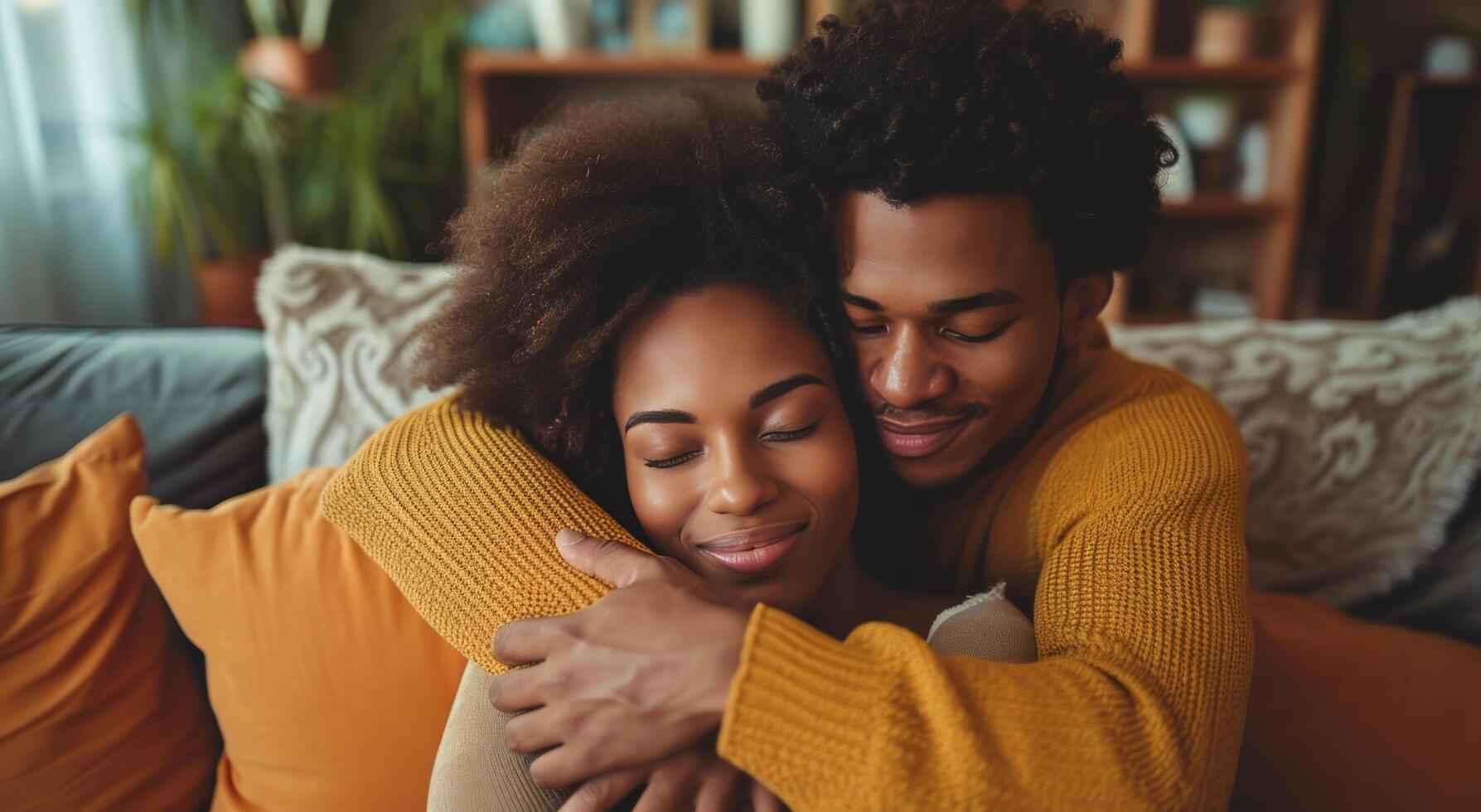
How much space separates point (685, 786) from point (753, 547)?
0.76 feet

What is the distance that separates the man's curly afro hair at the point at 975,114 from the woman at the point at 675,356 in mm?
70

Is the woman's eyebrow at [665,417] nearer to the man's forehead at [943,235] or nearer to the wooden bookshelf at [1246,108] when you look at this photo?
the man's forehead at [943,235]

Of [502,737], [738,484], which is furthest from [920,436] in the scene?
[502,737]

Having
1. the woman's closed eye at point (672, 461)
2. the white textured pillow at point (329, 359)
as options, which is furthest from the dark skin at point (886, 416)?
the white textured pillow at point (329, 359)

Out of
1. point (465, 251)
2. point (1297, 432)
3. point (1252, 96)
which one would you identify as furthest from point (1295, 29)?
point (465, 251)

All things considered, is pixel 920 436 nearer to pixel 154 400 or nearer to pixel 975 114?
pixel 975 114

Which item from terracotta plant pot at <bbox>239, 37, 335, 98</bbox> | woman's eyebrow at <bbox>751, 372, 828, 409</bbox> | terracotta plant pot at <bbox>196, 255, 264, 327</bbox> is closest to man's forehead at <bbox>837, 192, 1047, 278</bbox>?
woman's eyebrow at <bbox>751, 372, 828, 409</bbox>

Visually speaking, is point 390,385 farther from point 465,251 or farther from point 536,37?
point 536,37

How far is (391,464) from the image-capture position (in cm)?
103

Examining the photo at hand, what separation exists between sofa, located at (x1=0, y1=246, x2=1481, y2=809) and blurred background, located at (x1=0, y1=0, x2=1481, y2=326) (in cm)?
130

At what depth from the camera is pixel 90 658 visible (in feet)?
3.52

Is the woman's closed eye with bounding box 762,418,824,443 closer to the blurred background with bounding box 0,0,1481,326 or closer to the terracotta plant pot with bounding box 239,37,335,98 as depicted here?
the blurred background with bounding box 0,0,1481,326

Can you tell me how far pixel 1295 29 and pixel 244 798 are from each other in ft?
11.4

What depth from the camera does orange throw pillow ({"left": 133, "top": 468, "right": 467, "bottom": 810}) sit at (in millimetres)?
1089
